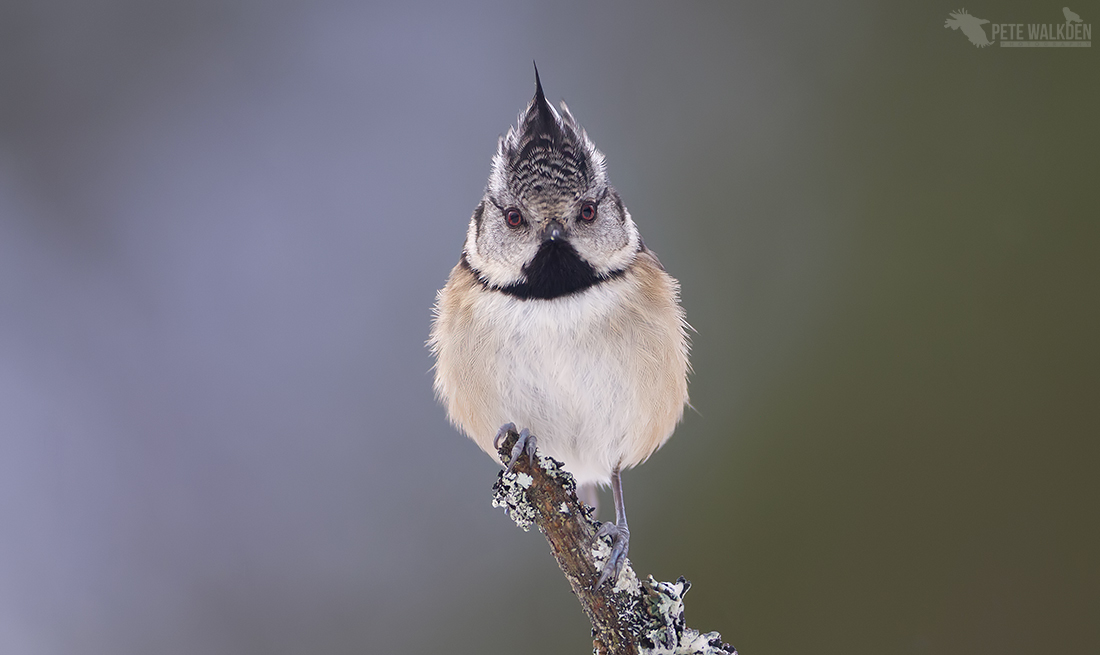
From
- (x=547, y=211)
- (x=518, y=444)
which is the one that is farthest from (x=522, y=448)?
(x=547, y=211)

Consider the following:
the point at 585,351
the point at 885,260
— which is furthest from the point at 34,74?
the point at 885,260

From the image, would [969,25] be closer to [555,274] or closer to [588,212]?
[588,212]

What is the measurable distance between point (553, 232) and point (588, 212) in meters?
0.11

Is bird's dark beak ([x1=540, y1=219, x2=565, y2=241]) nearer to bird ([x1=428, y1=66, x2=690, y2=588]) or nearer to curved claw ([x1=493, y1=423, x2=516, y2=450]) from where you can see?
bird ([x1=428, y1=66, x2=690, y2=588])

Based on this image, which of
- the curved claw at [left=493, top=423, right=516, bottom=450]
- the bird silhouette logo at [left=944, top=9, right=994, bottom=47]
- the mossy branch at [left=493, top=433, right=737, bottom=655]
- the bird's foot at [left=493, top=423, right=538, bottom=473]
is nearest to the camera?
the mossy branch at [left=493, top=433, right=737, bottom=655]

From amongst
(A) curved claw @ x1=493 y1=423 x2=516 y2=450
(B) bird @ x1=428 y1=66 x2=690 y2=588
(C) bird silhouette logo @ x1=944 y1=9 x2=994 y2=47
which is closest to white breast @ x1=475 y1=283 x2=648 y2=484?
(B) bird @ x1=428 y1=66 x2=690 y2=588

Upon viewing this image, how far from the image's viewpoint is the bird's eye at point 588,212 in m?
1.60

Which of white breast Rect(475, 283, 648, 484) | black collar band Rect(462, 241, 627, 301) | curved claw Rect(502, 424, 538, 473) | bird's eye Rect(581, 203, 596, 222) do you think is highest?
bird's eye Rect(581, 203, 596, 222)

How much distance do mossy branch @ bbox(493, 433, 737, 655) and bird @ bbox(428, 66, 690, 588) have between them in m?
0.27

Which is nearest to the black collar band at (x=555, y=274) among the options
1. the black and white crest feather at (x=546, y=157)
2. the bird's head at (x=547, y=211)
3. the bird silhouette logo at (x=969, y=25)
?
the bird's head at (x=547, y=211)

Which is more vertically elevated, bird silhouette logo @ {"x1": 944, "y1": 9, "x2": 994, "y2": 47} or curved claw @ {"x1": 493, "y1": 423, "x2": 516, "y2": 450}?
bird silhouette logo @ {"x1": 944, "y1": 9, "x2": 994, "y2": 47}

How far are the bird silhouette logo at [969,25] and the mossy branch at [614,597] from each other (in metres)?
2.01

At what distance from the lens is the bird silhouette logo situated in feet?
7.63

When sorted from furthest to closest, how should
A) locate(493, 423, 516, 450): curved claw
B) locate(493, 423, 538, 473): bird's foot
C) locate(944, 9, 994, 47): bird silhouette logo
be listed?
locate(944, 9, 994, 47): bird silhouette logo < locate(493, 423, 516, 450): curved claw < locate(493, 423, 538, 473): bird's foot
